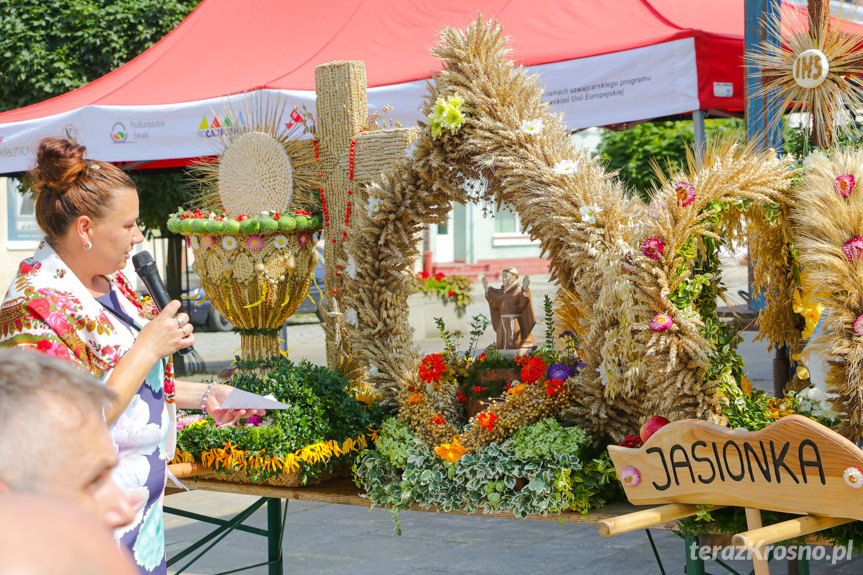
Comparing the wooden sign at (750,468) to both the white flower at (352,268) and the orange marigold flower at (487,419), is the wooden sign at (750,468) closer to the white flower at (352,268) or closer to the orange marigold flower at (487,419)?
the orange marigold flower at (487,419)

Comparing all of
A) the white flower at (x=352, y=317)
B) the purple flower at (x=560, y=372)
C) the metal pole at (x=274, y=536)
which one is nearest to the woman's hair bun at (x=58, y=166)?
the white flower at (x=352, y=317)

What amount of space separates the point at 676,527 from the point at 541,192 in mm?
929

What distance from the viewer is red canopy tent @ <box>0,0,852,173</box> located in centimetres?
401

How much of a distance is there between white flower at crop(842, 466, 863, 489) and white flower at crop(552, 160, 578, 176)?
102 cm

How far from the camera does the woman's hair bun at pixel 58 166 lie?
6.40 ft

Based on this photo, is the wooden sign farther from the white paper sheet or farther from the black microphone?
the black microphone

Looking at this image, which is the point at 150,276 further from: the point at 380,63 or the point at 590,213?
the point at 380,63

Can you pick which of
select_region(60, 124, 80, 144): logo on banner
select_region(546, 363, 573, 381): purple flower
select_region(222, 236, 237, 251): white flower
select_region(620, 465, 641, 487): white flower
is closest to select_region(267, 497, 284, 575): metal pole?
select_region(222, 236, 237, 251): white flower

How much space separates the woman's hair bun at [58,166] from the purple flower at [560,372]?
1328 millimetres

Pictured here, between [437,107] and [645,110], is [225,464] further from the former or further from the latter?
[645,110]

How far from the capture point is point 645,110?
13.3ft

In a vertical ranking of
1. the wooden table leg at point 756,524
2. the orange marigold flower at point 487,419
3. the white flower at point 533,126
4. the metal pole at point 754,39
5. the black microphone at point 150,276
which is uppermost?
the metal pole at point 754,39

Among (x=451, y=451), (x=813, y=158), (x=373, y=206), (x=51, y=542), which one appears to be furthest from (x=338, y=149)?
(x=51, y=542)

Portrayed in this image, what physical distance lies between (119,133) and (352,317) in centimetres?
270
